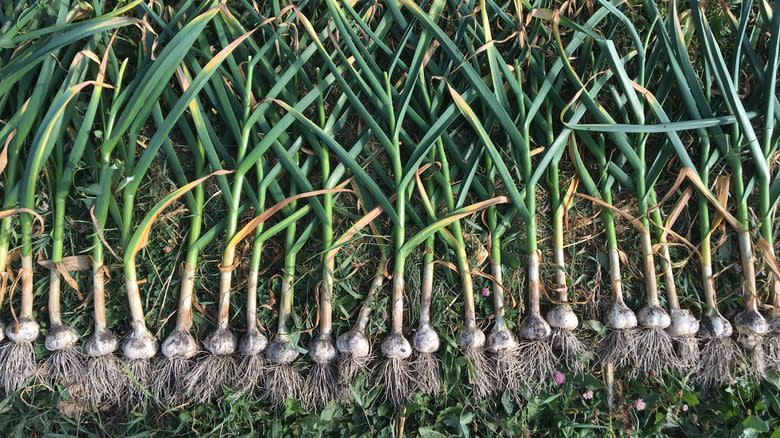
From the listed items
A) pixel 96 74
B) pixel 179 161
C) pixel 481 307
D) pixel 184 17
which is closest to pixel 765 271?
pixel 481 307

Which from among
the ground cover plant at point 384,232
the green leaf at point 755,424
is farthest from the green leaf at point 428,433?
the green leaf at point 755,424

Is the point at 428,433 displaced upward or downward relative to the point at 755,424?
upward

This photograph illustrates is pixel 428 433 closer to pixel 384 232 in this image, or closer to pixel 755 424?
pixel 384 232

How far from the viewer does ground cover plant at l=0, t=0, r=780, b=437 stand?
1.39 m

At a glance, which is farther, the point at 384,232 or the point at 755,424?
the point at 384,232

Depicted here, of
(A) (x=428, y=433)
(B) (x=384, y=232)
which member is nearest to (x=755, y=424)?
(A) (x=428, y=433)

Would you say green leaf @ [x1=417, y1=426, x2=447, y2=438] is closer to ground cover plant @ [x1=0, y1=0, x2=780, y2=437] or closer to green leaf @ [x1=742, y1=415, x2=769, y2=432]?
ground cover plant @ [x1=0, y1=0, x2=780, y2=437]

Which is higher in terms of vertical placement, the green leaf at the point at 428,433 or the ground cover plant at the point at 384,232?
the ground cover plant at the point at 384,232

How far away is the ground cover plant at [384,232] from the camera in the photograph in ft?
4.57

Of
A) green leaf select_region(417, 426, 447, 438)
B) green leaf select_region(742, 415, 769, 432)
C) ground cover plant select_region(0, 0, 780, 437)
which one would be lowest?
green leaf select_region(742, 415, 769, 432)

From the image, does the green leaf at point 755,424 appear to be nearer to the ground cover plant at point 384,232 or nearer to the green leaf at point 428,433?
the ground cover plant at point 384,232

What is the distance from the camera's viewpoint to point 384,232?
1497 millimetres

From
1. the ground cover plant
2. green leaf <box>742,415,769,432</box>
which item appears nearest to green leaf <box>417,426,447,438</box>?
the ground cover plant

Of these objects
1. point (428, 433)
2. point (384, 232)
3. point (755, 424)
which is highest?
point (384, 232)
